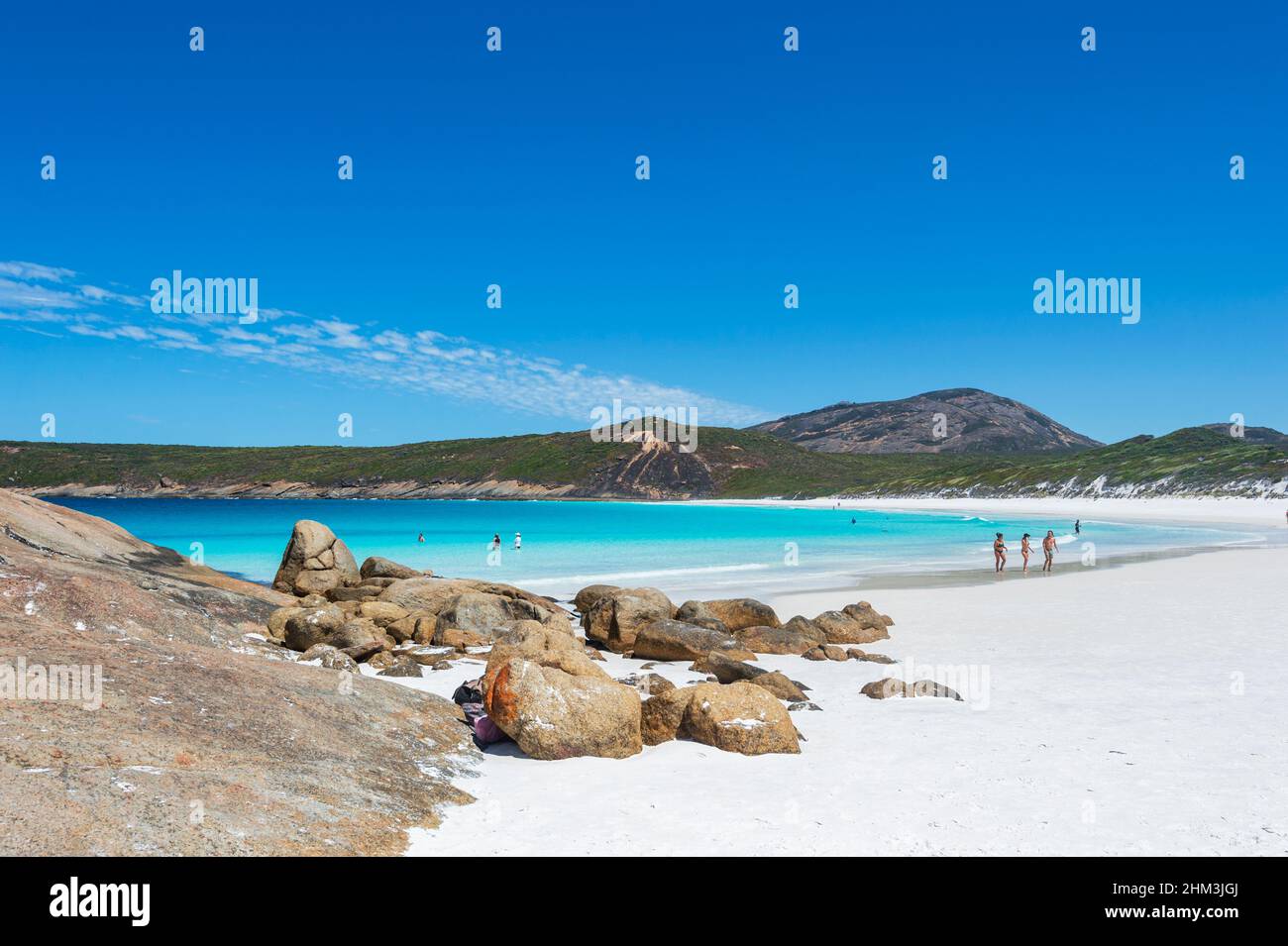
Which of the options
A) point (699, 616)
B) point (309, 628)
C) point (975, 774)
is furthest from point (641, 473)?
point (975, 774)

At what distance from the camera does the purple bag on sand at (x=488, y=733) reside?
884cm

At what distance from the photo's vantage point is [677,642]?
1445 cm

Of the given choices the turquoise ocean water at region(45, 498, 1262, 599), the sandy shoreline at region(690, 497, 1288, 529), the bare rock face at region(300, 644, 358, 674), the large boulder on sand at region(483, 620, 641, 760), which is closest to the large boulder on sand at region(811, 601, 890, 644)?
the large boulder on sand at region(483, 620, 641, 760)

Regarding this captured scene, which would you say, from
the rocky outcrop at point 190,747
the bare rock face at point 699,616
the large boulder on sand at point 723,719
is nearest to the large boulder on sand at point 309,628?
the rocky outcrop at point 190,747

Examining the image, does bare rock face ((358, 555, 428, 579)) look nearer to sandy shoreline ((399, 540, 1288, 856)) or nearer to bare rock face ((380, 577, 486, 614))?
bare rock face ((380, 577, 486, 614))

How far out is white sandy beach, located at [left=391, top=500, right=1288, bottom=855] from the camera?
6184 mm

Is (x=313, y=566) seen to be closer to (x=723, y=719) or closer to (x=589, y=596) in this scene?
(x=589, y=596)

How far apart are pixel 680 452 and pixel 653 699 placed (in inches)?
7003

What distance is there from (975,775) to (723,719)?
8.64 feet

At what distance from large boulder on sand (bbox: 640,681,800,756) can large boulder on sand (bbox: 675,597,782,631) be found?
773 centimetres

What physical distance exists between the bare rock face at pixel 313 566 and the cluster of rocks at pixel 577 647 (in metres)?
0.04

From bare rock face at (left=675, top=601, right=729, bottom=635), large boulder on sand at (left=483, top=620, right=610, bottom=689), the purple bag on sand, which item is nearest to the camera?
the purple bag on sand

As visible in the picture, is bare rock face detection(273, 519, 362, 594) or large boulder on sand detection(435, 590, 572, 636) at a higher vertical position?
bare rock face detection(273, 519, 362, 594)
